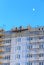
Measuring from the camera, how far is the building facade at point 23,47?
10.6m

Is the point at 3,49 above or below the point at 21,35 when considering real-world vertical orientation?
below

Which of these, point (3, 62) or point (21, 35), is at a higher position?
point (21, 35)

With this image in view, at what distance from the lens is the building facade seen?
1059 centimetres

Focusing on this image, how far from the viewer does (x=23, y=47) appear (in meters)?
10.9

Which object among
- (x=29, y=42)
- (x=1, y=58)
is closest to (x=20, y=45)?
(x=29, y=42)

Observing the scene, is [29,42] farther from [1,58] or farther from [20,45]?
[1,58]

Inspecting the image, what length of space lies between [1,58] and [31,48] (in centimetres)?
157

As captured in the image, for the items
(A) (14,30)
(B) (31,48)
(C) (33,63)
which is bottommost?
(C) (33,63)

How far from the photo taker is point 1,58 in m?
11.0

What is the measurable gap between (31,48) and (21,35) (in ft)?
3.13

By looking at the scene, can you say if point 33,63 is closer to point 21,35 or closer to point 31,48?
point 31,48

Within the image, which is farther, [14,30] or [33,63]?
[14,30]

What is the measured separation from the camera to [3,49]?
11.3 m

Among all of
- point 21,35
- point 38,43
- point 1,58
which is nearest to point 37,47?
point 38,43
